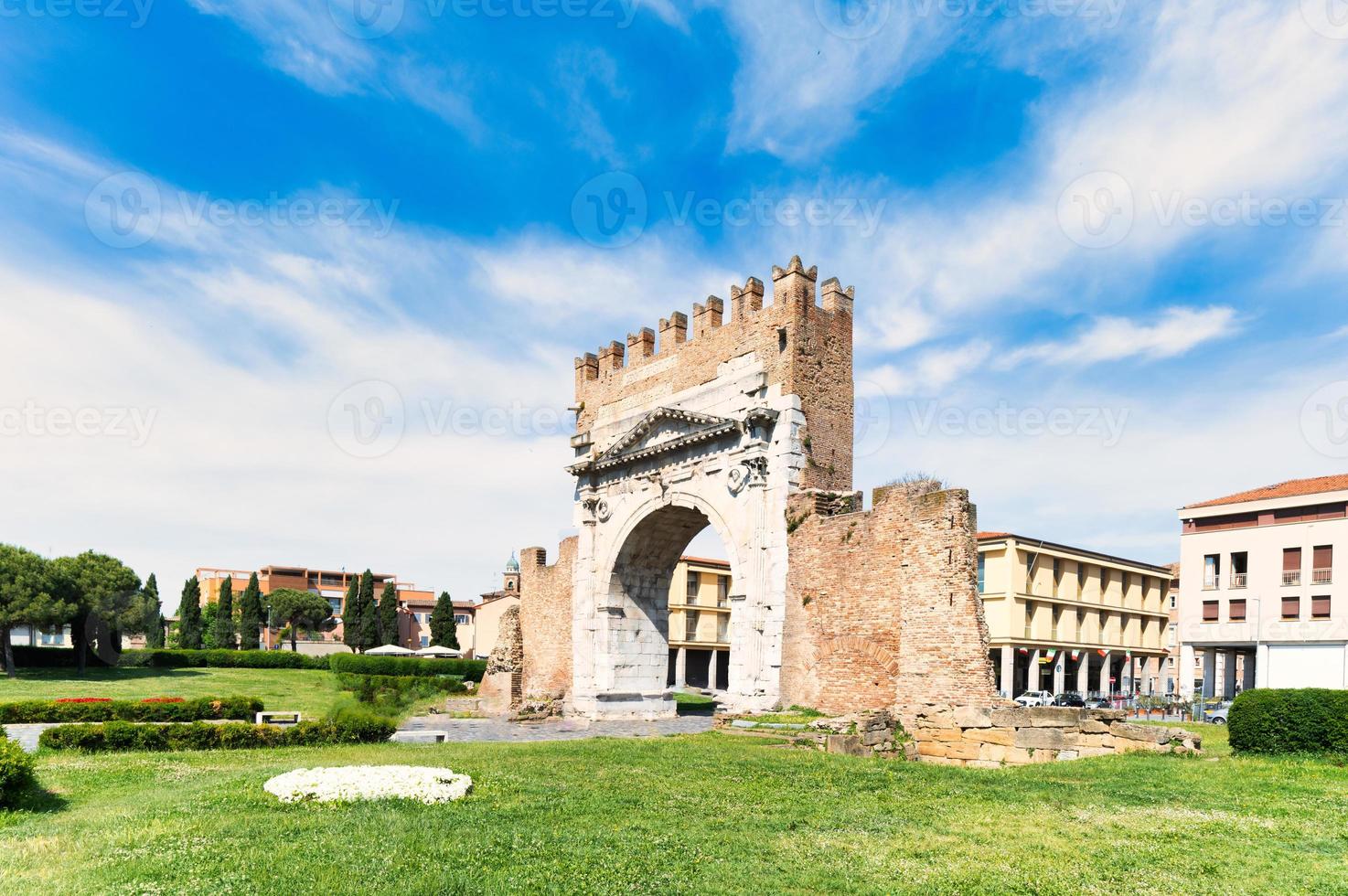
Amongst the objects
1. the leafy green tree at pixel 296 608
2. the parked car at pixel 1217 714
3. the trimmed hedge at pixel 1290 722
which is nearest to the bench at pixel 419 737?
the trimmed hedge at pixel 1290 722

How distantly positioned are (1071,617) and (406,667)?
36.5 metres

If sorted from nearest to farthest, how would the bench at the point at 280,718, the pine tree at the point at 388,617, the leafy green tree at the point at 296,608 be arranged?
the bench at the point at 280,718 → the pine tree at the point at 388,617 → the leafy green tree at the point at 296,608

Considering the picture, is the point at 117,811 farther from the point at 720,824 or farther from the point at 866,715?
the point at 866,715

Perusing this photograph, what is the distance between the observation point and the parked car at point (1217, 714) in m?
32.0

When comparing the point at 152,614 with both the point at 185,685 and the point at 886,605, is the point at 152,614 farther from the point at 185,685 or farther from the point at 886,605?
the point at 886,605

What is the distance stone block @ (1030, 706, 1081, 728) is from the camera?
1521 centimetres

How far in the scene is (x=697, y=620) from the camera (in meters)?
61.5

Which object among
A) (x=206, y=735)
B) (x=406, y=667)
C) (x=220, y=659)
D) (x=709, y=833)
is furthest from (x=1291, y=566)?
(x=220, y=659)

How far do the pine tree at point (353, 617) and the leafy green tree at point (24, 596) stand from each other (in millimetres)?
27410

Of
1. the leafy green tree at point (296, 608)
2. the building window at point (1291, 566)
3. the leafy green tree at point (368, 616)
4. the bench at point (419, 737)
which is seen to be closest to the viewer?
the bench at point (419, 737)

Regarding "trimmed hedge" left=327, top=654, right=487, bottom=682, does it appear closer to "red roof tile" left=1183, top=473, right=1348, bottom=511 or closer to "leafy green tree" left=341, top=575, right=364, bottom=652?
"leafy green tree" left=341, top=575, right=364, bottom=652

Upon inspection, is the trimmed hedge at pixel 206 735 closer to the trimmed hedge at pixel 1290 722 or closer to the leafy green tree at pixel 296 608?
the trimmed hedge at pixel 1290 722

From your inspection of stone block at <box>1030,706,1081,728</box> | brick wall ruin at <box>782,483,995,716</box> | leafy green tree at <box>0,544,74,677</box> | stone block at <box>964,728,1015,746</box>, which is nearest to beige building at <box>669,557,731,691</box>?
leafy green tree at <box>0,544,74,677</box>

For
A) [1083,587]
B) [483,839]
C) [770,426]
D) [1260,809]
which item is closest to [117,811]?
[483,839]
